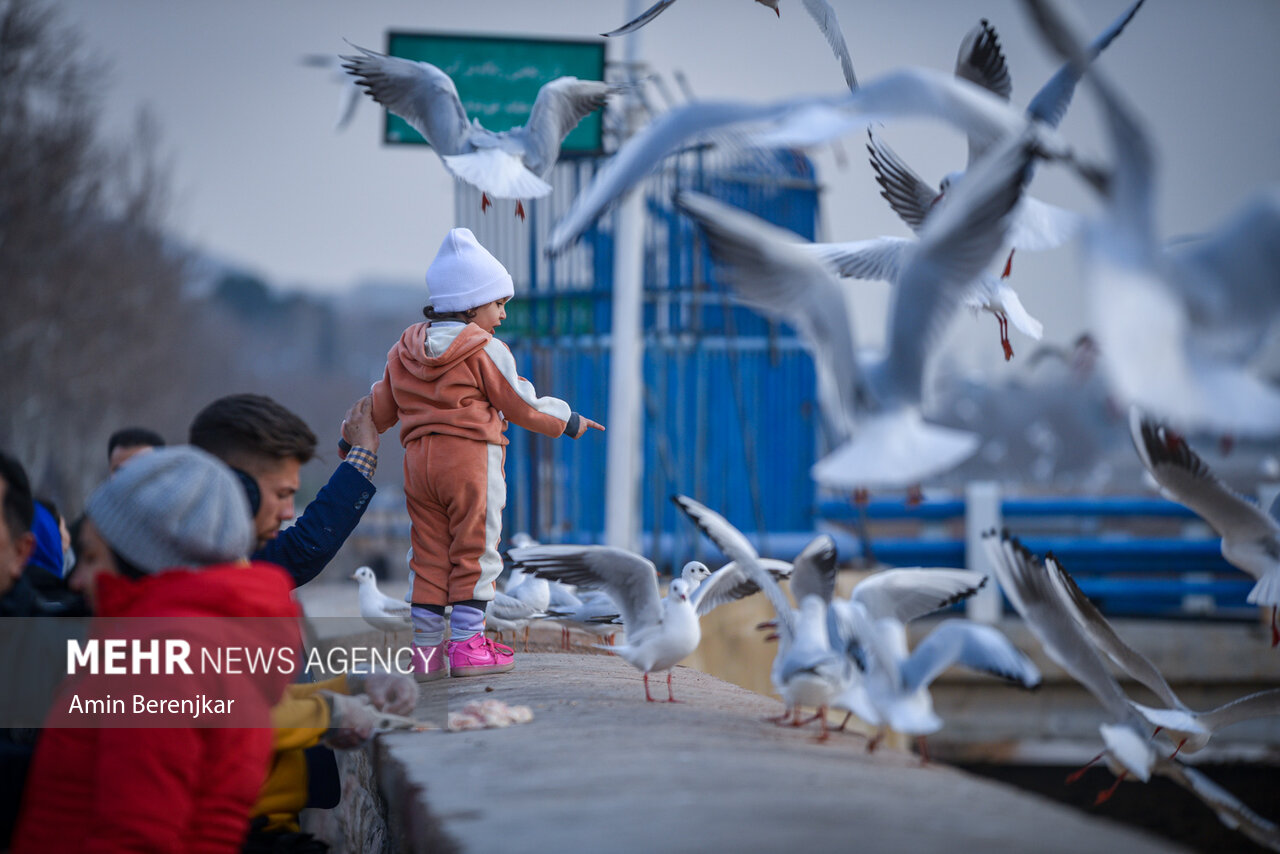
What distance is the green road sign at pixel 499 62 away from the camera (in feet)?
21.7

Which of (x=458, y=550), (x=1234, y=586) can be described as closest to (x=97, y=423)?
(x=1234, y=586)

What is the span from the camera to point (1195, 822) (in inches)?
370

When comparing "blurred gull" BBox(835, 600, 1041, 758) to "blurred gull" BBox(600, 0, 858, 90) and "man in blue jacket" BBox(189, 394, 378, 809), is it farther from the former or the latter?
"blurred gull" BBox(600, 0, 858, 90)

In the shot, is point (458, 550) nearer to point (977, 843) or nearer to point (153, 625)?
point (153, 625)

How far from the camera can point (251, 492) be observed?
2936mm

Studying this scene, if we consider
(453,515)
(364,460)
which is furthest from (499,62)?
(364,460)

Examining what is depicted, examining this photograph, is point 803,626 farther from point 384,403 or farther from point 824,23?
point 824,23

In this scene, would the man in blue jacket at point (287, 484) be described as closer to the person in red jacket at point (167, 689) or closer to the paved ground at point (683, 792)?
the paved ground at point (683, 792)

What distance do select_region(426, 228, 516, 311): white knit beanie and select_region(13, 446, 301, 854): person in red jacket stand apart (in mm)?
1899

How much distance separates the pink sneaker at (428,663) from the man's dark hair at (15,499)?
1713 millimetres

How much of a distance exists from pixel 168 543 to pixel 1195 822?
9.39m

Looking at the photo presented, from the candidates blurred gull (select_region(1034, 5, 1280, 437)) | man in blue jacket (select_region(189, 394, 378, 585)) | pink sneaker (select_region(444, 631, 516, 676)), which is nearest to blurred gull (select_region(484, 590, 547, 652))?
pink sneaker (select_region(444, 631, 516, 676))

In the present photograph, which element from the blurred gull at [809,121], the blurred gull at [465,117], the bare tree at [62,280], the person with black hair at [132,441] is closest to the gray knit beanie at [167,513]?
the blurred gull at [809,121]

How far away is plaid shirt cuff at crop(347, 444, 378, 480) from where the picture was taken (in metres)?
3.58
